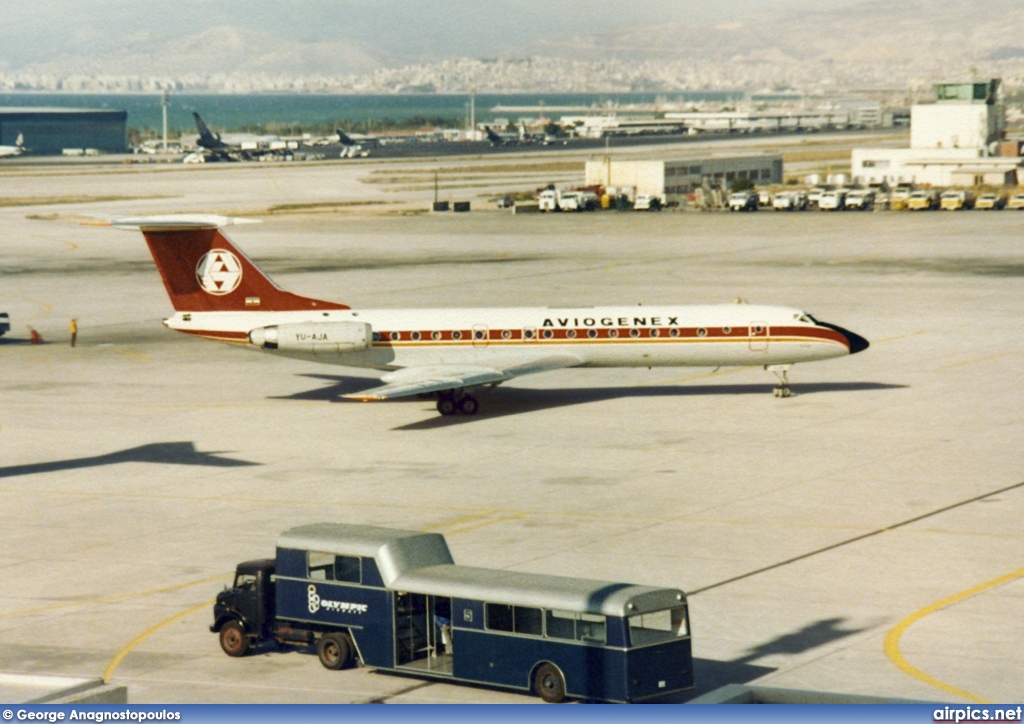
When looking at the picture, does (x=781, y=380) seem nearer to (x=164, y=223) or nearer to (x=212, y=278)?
(x=212, y=278)

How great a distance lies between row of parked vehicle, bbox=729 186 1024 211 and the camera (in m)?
131

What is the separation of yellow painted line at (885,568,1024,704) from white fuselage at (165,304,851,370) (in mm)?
20466

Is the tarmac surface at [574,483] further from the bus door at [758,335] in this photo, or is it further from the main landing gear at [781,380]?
the bus door at [758,335]

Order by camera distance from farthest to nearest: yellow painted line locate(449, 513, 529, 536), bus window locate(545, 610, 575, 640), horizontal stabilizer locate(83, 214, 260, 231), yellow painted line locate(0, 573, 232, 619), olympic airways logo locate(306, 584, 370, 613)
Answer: horizontal stabilizer locate(83, 214, 260, 231) → yellow painted line locate(449, 513, 529, 536) → yellow painted line locate(0, 573, 232, 619) → olympic airways logo locate(306, 584, 370, 613) → bus window locate(545, 610, 575, 640)

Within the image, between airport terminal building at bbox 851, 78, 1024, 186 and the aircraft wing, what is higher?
airport terminal building at bbox 851, 78, 1024, 186

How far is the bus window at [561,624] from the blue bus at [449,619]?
0.6 inches

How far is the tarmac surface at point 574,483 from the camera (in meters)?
26.0

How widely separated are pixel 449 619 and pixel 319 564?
2.63 m

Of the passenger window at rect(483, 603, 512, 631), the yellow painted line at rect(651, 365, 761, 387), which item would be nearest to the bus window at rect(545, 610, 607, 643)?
the passenger window at rect(483, 603, 512, 631)

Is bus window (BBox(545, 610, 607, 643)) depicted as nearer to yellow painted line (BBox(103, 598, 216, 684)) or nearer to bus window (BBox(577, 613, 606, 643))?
bus window (BBox(577, 613, 606, 643))

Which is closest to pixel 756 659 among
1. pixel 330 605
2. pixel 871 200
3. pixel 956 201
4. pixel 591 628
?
pixel 591 628

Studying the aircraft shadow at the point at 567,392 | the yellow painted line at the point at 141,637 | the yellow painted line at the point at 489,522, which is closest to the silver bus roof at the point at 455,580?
the yellow painted line at the point at 141,637

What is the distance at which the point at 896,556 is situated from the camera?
31703mm

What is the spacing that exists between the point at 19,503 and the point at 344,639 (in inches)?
670
